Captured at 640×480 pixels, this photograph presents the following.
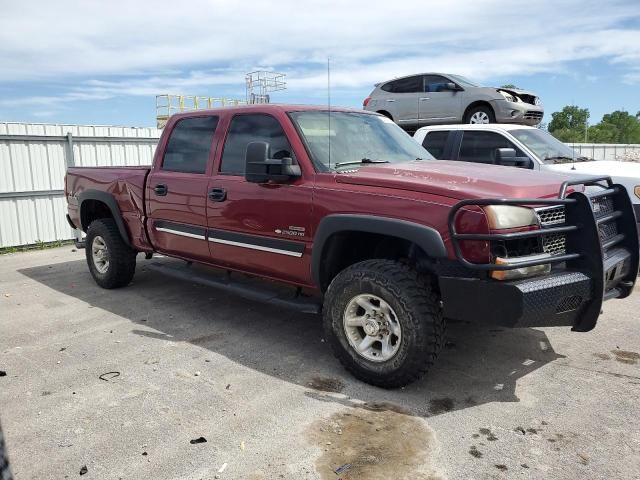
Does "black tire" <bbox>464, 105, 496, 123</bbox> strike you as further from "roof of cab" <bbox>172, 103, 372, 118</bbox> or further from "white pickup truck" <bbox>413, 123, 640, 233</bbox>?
"roof of cab" <bbox>172, 103, 372, 118</bbox>

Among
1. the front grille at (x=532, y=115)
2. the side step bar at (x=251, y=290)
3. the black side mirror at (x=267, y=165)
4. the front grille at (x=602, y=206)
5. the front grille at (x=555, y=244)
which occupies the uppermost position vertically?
the front grille at (x=532, y=115)

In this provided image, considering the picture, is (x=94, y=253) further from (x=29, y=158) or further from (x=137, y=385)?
(x=29, y=158)

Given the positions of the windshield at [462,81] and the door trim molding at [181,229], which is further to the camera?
the windshield at [462,81]

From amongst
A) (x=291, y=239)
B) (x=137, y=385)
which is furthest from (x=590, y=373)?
(x=137, y=385)

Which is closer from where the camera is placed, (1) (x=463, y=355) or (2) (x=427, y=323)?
(2) (x=427, y=323)

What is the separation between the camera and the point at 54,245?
416 inches

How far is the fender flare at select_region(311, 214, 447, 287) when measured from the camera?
3320 mm

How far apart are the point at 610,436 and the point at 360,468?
1456 mm

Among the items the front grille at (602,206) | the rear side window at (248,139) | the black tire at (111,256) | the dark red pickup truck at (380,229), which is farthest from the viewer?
the black tire at (111,256)

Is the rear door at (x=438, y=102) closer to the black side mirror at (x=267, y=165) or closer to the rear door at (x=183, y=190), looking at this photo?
the rear door at (x=183, y=190)

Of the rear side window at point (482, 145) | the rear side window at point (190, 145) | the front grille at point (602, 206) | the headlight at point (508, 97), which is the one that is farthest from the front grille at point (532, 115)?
the rear side window at point (190, 145)

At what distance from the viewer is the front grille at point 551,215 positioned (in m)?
3.43

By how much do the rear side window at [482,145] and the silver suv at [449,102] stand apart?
321cm

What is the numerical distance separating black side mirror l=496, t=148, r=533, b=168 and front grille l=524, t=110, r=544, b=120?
415 centimetres
